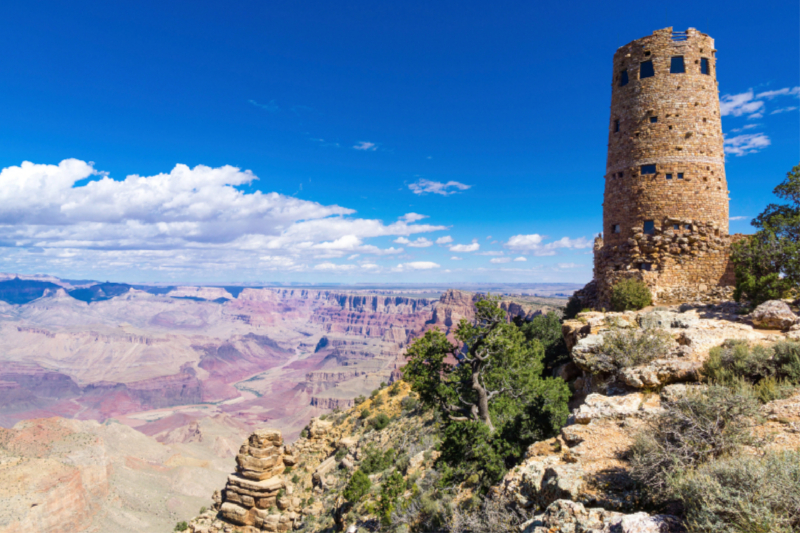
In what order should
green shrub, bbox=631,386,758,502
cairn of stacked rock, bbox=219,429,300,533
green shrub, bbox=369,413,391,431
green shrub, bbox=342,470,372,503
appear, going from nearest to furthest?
green shrub, bbox=631,386,758,502 → green shrub, bbox=342,470,372,503 → cairn of stacked rock, bbox=219,429,300,533 → green shrub, bbox=369,413,391,431

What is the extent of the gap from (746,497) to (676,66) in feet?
93.1

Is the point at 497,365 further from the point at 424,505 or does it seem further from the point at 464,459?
the point at 424,505

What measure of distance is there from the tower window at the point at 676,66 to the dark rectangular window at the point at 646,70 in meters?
1.02

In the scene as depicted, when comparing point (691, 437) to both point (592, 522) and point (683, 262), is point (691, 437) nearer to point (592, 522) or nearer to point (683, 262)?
point (592, 522)

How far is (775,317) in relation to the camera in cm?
1538

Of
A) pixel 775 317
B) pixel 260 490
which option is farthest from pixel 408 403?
pixel 775 317

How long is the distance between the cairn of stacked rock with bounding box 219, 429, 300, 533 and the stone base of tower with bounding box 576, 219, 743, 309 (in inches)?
1180

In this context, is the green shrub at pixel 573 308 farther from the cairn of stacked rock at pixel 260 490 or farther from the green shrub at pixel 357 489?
the cairn of stacked rock at pixel 260 490

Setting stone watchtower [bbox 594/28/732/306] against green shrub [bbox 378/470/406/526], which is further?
stone watchtower [bbox 594/28/732/306]

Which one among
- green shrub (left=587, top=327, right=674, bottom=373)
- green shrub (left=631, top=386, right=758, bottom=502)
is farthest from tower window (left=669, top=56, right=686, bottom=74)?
green shrub (left=631, top=386, right=758, bottom=502)

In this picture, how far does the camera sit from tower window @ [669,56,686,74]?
24.6 m

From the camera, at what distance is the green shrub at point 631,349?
1345cm

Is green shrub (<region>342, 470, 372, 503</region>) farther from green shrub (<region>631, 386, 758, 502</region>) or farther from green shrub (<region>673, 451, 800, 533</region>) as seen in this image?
green shrub (<region>673, 451, 800, 533</region>)

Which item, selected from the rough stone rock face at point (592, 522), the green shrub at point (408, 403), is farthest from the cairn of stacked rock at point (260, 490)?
the rough stone rock face at point (592, 522)
